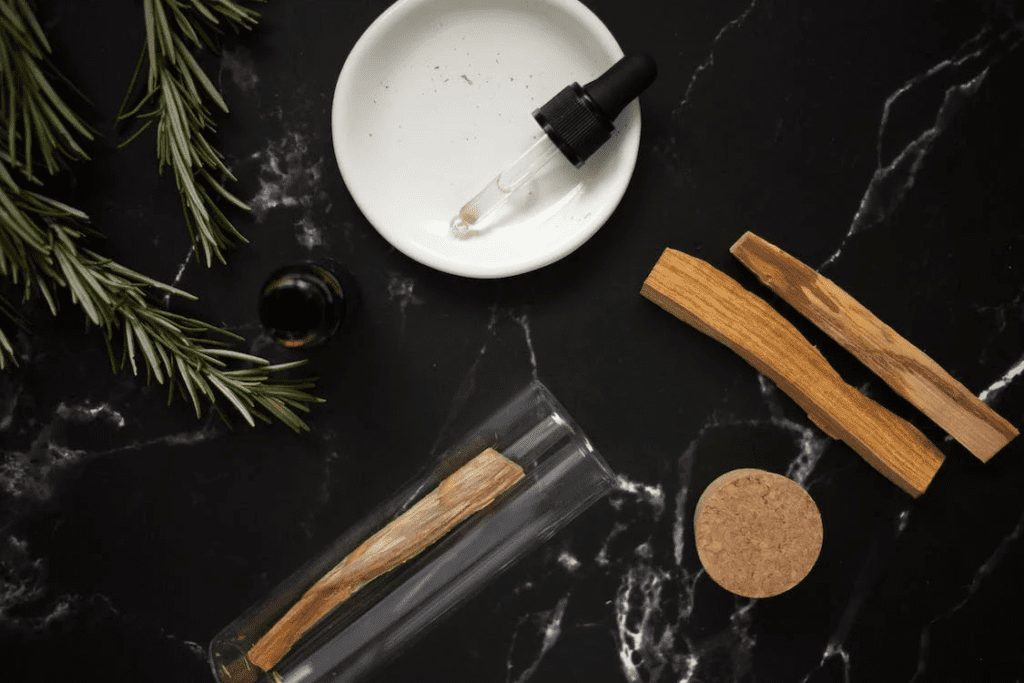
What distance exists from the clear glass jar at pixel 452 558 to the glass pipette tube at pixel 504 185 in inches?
7.7

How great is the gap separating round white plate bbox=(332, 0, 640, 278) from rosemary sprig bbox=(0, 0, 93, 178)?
10.2 inches

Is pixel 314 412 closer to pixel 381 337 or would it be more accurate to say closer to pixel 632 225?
pixel 381 337

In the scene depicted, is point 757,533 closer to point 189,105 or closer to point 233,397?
point 233,397

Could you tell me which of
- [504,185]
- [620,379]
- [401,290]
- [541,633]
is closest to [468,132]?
[504,185]

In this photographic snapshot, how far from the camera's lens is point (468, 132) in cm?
87

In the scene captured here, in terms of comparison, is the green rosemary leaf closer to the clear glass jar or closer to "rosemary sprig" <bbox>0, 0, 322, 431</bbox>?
"rosemary sprig" <bbox>0, 0, 322, 431</bbox>

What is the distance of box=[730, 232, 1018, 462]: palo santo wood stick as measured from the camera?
862mm

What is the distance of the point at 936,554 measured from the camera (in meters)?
0.91

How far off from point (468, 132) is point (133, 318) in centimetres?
38

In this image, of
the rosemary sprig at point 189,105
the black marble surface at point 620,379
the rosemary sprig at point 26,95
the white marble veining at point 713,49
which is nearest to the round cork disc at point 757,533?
the black marble surface at point 620,379

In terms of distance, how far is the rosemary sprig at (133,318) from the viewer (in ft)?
2.68

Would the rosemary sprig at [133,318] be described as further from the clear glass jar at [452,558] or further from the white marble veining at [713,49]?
the white marble veining at [713,49]

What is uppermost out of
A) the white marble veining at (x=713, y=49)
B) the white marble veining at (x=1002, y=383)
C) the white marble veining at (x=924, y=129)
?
the white marble veining at (x=713, y=49)

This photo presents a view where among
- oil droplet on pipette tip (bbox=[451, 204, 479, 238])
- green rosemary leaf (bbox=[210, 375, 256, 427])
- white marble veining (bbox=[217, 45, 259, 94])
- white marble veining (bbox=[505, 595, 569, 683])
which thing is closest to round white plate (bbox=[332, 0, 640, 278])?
oil droplet on pipette tip (bbox=[451, 204, 479, 238])
